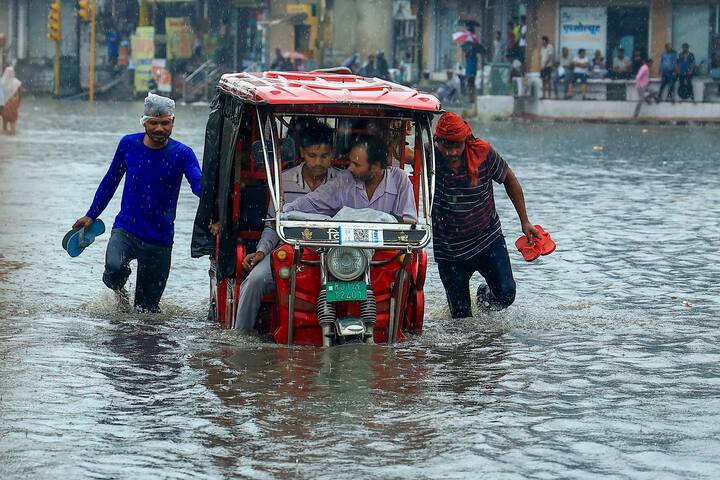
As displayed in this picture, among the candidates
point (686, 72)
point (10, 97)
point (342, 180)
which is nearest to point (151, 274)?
point (342, 180)

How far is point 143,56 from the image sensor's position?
5153cm

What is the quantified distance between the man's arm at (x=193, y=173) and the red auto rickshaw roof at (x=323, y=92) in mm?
448

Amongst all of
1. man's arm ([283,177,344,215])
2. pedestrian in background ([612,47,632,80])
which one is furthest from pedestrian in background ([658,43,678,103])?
man's arm ([283,177,344,215])

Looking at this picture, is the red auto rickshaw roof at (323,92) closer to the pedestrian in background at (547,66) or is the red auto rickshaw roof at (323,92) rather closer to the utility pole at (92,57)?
the pedestrian in background at (547,66)

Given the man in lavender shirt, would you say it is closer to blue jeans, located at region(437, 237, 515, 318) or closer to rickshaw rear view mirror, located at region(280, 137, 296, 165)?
rickshaw rear view mirror, located at region(280, 137, 296, 165)

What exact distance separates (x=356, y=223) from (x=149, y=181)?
1.60m

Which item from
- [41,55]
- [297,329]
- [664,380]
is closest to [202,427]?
[297,329]

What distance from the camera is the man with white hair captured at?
29.0 feet

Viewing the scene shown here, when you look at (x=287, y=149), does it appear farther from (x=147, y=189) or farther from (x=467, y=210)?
(x=467, y=210)

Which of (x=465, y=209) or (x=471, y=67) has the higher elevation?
(x=471, y=67)

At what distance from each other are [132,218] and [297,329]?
4.65 ft

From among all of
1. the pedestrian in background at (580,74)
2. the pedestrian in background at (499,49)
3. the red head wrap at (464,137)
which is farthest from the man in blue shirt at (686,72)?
the red head wrap at (464,137)

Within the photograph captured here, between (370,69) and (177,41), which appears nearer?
(370,69)

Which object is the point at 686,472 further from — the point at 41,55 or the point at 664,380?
the point at 41,55
